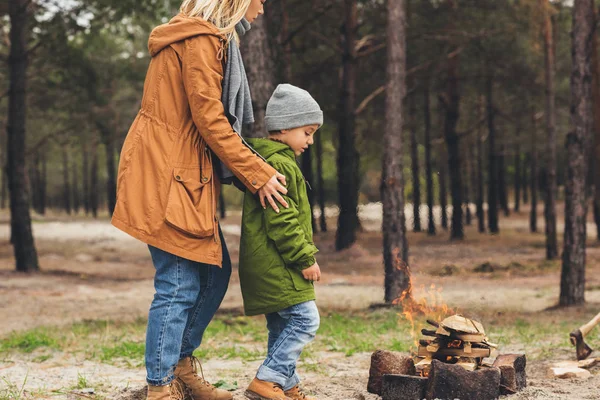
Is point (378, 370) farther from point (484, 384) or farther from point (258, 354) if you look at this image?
point (258, 354)

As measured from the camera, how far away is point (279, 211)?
399cm

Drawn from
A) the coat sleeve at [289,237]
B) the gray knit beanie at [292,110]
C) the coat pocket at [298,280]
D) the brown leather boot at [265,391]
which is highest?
the gray knit beanie at [292,110]

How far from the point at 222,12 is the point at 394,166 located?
6.59 metres

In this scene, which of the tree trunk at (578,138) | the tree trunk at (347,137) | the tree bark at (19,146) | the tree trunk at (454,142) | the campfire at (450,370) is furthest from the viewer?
the tree trunk at (454,142)

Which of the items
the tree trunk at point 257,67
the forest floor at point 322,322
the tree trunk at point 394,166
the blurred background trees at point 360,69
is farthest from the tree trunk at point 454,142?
the tree trunk at point 257,67

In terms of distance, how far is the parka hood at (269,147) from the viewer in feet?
13.7

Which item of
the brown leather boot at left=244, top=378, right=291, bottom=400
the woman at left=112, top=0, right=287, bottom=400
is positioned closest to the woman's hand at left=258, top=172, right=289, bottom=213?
the woman at left=112, top=0, right=287, bottom=400

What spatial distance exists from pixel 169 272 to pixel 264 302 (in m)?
0.50

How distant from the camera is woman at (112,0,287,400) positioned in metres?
3.84

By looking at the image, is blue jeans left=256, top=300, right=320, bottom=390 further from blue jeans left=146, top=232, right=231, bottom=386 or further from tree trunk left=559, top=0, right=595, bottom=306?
tree trunk left=559, top=0, right=595, bottom=306

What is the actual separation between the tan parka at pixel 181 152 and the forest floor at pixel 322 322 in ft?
4.79

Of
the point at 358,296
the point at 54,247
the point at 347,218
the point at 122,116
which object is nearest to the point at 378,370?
the point at 358,296

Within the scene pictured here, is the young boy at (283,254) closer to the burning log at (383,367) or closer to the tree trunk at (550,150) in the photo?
the burning log at (383,367)

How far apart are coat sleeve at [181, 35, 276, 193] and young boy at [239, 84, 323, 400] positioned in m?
0.18
